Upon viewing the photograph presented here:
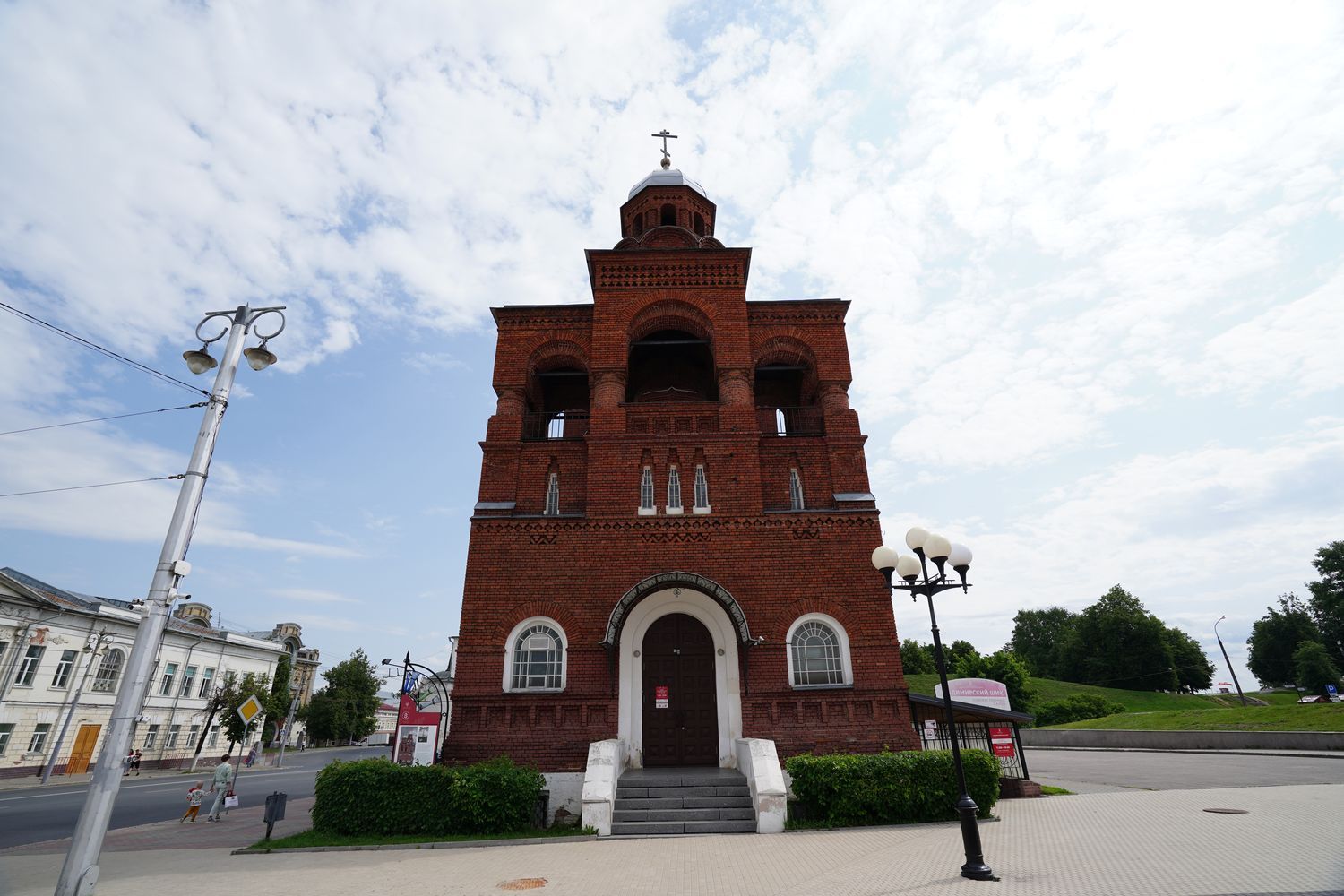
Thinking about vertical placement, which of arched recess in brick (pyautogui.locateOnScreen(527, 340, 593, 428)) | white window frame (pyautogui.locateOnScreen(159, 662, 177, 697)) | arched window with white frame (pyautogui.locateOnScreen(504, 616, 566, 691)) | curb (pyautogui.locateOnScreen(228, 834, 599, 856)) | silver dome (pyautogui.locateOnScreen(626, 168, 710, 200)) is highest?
silver dome (pyautogui.locateOnScreen(626, 168, 710, 200))

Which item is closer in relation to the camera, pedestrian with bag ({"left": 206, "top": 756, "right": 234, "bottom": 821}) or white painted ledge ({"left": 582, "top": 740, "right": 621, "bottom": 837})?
white painted ledge ({"left": 582, "top": 740, "right": 621, "bottom": 837})

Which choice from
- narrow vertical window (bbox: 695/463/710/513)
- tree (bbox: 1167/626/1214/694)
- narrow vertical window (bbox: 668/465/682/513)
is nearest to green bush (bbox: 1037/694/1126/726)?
tree (bbox: 1167/626/1214/694)

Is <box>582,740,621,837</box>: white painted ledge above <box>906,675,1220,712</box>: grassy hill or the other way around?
the other way around

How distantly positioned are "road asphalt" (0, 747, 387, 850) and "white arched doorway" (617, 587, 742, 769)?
31.9ft

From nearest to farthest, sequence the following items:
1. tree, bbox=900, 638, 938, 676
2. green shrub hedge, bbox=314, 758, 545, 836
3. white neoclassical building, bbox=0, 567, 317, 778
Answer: green shrub hedge, bbox=314, 758, 545, 836
white neoclassical building, bbox=0, 567, 317, 778
tree, bbox=900, 638, 938, 676

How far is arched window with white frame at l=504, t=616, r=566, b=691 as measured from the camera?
50.7 ft

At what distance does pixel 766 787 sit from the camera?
12.2 meters

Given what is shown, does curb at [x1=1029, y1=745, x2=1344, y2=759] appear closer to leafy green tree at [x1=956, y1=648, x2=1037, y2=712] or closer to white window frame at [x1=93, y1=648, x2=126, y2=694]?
leafy green tree at [x1=956, y1=648, x2=1037, y2=712]

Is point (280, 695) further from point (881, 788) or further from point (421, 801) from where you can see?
point (881, 788)

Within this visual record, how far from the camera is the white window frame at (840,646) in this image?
15297 mm

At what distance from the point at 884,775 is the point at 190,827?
1662 centimetres

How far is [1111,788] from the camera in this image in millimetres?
17250

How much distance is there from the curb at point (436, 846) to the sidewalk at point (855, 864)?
234 millimetres

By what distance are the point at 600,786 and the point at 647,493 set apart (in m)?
7.44
